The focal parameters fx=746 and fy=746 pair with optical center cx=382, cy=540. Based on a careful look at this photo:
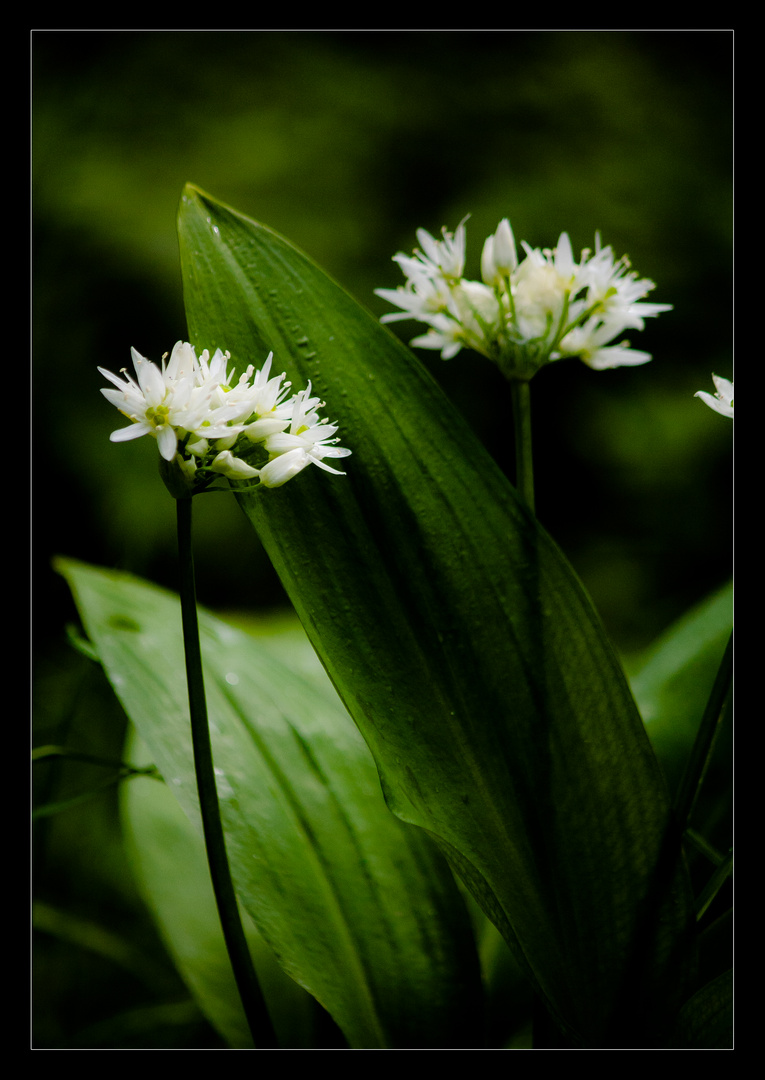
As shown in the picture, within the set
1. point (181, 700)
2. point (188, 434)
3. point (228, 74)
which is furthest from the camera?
point (228, 74)

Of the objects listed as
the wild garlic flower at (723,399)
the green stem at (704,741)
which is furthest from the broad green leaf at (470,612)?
the wild garlic flower at (723,399)

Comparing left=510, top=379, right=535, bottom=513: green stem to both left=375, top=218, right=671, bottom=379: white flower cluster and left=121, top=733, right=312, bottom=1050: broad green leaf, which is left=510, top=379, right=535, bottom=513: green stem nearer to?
left=375, top=218, right=671, bottom=379: white flower cluster

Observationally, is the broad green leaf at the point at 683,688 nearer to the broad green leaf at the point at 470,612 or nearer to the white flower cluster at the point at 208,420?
the broad green leaf at the point at 470,612

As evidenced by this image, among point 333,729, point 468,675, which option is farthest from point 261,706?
point 468,675

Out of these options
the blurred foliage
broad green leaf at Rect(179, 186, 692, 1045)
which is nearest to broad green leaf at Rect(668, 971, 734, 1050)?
broad green leaf at Rect(179, 186, 692, 1045)

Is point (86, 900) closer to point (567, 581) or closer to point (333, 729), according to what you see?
point (333, 729)
